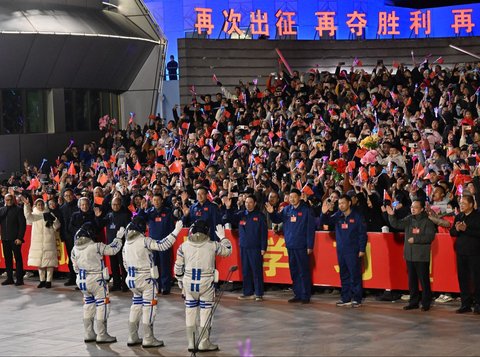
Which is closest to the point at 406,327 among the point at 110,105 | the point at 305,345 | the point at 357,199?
the point at 305,345

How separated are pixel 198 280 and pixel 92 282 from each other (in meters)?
1.87

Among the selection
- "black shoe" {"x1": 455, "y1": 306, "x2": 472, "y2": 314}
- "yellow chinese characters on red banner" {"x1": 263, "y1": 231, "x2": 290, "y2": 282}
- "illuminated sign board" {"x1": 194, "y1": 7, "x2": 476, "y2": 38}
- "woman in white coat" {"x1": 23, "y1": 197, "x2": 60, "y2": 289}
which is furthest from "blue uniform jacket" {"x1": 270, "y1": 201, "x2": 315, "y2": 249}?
"illuminated sign board" {"x1": 194, "y1": 7, "x2": 476, "y2": 38}

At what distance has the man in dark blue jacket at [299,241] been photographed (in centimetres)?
1653

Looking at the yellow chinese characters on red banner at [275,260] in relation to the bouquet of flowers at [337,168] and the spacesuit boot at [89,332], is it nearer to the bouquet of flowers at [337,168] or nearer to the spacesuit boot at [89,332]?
the bouquet of flowers at [337,168]

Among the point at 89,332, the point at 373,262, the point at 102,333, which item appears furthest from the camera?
the point at 373,262

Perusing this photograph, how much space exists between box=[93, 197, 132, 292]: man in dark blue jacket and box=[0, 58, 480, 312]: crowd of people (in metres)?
0.03

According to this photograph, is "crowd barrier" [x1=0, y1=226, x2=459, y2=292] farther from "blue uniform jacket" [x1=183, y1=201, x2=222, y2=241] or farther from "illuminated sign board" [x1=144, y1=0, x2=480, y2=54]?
"illuminated sign board" [x1=144, y1=0, x2=480, y2=54]

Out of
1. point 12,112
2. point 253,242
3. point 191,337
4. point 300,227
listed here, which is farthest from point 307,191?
point 12,112

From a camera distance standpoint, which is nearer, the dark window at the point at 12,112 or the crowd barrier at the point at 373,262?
the crowd barrier at the point at 373,262

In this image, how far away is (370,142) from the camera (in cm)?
2100

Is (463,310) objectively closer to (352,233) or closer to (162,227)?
(352,233)

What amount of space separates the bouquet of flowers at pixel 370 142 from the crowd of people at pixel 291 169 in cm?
4

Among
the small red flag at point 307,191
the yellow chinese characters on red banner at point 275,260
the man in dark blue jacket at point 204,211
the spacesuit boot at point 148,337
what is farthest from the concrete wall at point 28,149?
the spacesuit boot at point 148,337

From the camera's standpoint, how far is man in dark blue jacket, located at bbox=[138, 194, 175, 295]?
18219mm
